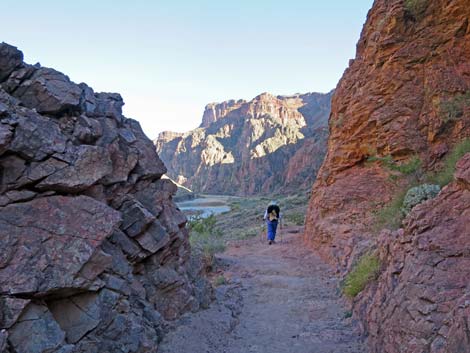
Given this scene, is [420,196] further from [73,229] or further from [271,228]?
[271,228]

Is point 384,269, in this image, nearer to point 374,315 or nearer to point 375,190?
point 374,315

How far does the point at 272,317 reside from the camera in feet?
25.0

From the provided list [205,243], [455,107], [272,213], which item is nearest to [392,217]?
[455,107]

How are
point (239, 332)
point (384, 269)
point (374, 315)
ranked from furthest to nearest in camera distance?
point (239, 332)
point (384, 269)
point (374, 315)

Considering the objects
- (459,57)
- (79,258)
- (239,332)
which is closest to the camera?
(79,258)

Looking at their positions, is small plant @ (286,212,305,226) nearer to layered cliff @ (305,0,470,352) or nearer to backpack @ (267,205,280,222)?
backpack @ (267,205,280,222)

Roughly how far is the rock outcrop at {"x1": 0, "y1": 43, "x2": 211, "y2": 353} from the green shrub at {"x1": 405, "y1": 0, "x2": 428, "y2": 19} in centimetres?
1011

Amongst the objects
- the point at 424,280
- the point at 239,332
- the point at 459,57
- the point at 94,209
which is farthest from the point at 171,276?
the point at 459,57

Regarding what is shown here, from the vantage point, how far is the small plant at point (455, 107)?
11.3 meters

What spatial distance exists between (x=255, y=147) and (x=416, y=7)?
104m

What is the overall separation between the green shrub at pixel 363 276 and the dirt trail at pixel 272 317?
0.42m

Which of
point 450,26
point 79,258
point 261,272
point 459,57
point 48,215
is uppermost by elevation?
point 450,26

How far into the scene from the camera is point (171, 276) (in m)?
6.62

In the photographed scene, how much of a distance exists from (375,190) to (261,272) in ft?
13.9
